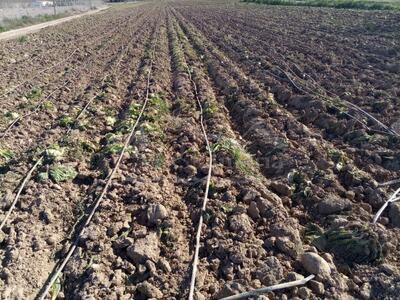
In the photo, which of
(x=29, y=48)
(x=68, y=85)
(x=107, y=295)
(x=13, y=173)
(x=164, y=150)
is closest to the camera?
(x=107, y=295)

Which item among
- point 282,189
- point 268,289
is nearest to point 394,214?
point 282,189

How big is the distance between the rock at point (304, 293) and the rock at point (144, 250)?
6.44 ft

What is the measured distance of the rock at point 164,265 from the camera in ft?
18.5

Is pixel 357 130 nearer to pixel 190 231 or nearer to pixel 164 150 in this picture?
pixel 164 150

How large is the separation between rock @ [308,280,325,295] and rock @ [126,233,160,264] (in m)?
2.09

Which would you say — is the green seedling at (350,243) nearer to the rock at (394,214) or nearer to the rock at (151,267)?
the rock at (394,214)

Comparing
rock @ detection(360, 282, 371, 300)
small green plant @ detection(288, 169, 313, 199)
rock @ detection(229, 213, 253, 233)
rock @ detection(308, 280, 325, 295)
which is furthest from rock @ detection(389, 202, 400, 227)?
rock @ detection(229, 213, 253, 233)

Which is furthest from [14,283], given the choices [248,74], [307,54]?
[307,54]

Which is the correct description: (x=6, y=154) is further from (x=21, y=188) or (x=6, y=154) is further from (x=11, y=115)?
(x=11, y=115)

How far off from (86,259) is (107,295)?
82 centimetres

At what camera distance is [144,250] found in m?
5.86

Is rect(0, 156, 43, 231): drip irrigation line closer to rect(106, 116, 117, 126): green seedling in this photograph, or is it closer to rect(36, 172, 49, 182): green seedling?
rect(36, 172, 49, 182): green seedling

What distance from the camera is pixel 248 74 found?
1530 cm

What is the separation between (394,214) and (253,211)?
2.19 meters
